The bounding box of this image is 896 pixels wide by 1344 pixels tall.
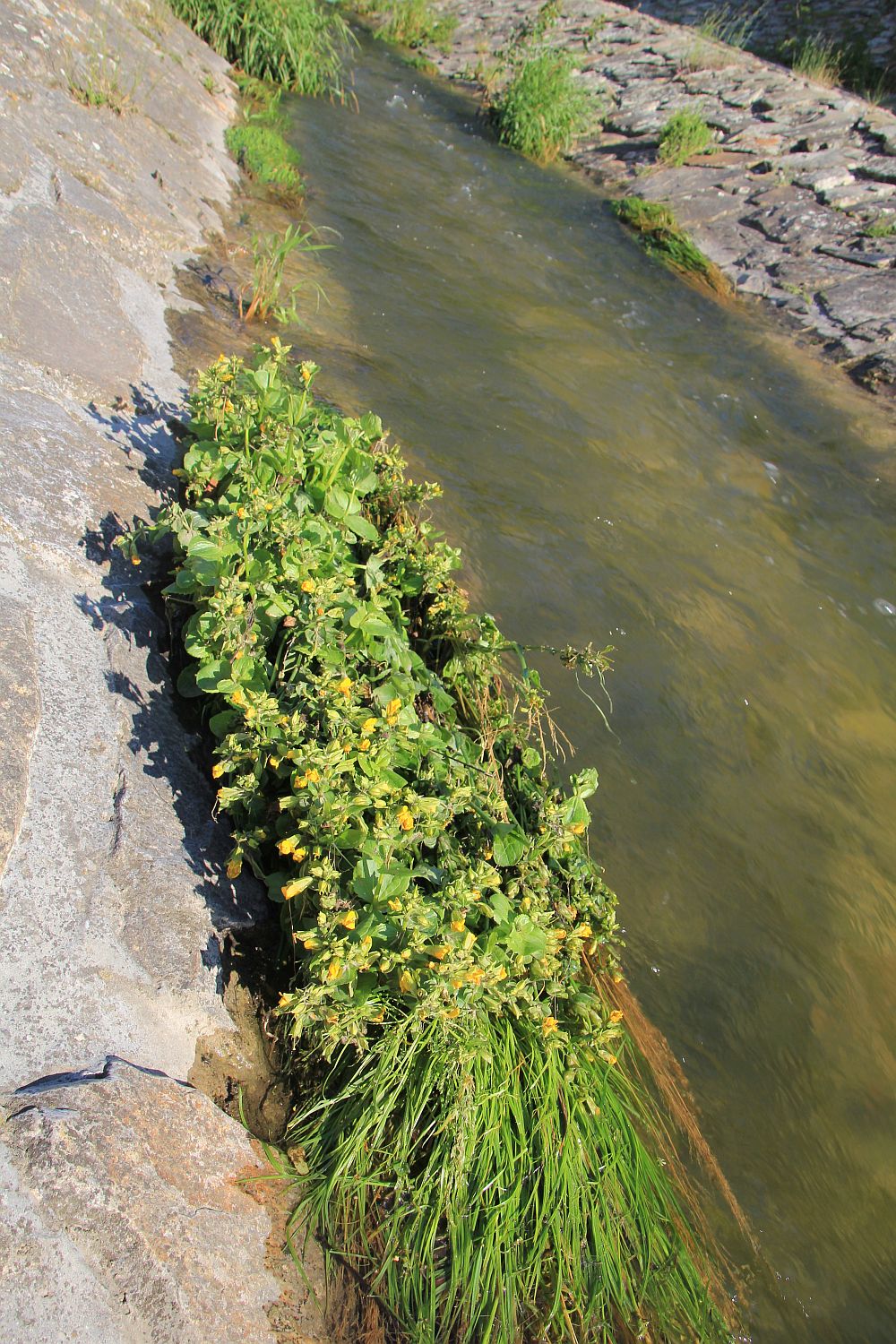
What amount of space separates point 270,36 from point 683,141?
17.1ft

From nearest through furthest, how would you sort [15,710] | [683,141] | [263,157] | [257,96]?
[15,710]
[263,157]
[257,96]
[683,141]

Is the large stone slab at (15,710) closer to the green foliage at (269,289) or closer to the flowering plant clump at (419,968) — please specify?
the flowering plant clump at (419,968)

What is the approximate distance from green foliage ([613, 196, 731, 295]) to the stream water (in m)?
0.32

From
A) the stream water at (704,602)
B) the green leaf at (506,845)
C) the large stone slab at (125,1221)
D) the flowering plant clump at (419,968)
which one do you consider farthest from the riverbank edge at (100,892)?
the stream water at (704,602)

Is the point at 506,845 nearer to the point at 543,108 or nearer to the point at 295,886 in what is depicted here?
the point at 295,886

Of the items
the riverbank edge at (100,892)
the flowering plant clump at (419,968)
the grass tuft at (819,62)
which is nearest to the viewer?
the riverbank edge at (100,892)

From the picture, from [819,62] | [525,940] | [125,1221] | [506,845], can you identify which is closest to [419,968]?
[525,940]

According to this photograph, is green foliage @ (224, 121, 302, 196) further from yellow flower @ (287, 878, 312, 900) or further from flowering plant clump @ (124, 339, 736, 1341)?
yellow flower @ (287, 878, 312, 900)

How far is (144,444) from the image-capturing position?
3.59 m

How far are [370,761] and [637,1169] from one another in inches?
53.3

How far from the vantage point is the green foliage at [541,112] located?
38.5 feet

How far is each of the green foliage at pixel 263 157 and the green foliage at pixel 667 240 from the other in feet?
13.1

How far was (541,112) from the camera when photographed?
38.9 feet

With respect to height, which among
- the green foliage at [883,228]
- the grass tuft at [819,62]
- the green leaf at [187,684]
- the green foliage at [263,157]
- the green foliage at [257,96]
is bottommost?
the green leaf at [187,684]
